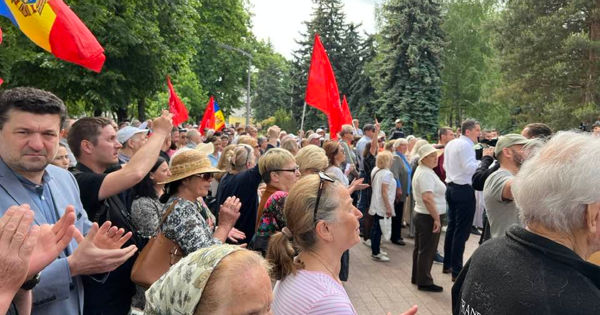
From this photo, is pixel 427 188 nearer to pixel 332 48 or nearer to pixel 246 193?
pixel 246 193

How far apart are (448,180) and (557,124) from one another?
73.6 ft

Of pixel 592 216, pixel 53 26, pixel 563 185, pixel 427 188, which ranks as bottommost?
pixel 427 188

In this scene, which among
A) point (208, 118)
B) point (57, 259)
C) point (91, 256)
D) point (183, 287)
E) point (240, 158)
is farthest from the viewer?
point (208, 118)

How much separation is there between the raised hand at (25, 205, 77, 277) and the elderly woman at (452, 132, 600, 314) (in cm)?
166

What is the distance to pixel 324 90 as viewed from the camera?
888cm

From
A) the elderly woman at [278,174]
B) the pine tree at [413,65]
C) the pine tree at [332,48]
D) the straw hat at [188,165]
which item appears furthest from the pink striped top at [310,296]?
the pine tree at [332,48]

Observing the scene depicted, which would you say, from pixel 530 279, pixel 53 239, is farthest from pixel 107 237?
pixel 530 279

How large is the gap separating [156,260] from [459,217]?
184 inches

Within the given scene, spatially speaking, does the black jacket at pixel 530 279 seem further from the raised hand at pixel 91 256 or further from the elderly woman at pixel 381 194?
the elderly woman at pixel 381 194

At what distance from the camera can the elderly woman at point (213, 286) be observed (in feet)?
4.80

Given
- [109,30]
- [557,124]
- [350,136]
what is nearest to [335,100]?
[350,136]

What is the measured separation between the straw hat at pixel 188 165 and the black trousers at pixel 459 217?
4161 millimetres

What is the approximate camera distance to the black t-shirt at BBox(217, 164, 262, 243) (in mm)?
4910

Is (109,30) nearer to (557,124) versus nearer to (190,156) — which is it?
(190,156)
